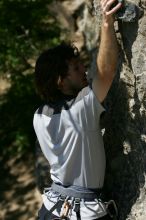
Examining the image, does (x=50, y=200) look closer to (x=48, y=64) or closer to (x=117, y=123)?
(x=117, y=123)

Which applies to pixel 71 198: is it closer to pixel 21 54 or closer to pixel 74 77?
pixel 74 77

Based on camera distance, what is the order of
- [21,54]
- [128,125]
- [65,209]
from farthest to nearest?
[21,54] → [128,125] → [65,209]

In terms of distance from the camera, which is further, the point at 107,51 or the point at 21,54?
the point at 21,54

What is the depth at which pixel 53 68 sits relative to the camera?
10.1 ft

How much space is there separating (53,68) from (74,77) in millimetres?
133

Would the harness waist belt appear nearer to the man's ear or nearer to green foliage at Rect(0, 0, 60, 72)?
the man's ear

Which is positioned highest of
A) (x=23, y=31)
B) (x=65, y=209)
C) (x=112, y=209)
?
(x=23, y=31)

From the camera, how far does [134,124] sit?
3.27 meters

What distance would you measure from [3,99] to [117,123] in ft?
15.6

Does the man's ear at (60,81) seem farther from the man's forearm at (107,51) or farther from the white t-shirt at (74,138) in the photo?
the man's forearm at (107,51)

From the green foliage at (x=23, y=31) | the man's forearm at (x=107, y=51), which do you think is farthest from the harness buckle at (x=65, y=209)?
the green foliage at (x=23, y=31)

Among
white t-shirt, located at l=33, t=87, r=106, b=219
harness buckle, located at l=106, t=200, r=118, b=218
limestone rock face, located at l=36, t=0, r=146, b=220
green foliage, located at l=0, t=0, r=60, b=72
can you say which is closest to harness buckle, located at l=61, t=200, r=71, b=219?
white t-shirt, located at l=33, t=87, r=106, b=219

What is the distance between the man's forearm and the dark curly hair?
259 millimetres

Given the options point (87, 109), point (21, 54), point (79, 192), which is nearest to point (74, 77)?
point (87, 109)
